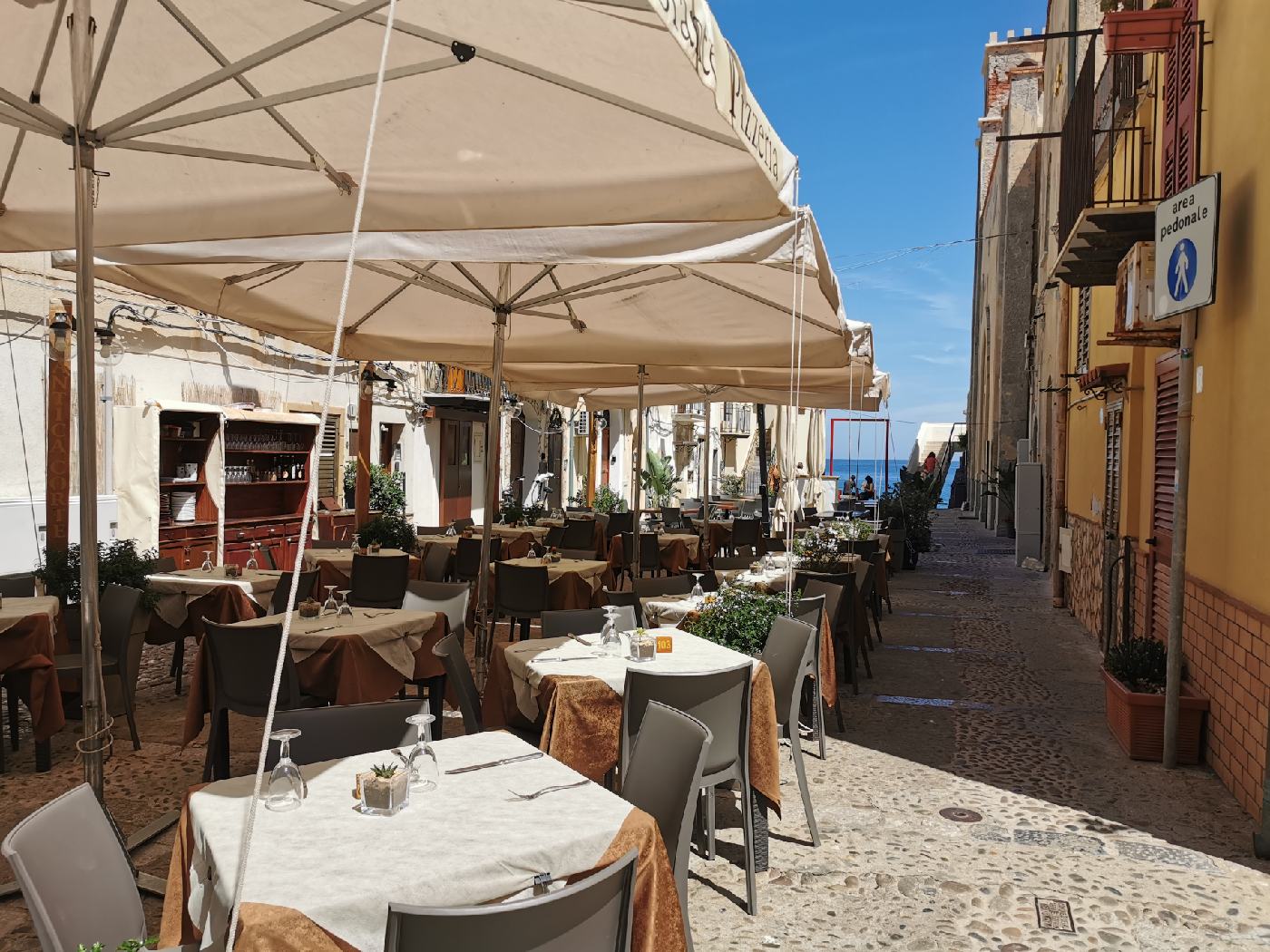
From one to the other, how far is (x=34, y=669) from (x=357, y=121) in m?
3.60

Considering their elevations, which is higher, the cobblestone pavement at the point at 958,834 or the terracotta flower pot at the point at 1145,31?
the terracotta flower pot at the point at 1145,31

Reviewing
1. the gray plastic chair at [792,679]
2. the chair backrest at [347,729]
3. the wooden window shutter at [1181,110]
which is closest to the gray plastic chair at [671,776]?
the chair backrest at [347,729]

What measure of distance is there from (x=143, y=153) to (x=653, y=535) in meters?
8.57

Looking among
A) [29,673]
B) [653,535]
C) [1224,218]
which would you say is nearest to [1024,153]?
Result: [653,535]

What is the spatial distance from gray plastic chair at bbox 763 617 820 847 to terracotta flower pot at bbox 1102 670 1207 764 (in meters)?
2.42

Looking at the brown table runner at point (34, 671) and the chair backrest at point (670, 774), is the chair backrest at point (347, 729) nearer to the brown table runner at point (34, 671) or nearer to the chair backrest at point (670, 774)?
the chair backrest at point (670, 774)

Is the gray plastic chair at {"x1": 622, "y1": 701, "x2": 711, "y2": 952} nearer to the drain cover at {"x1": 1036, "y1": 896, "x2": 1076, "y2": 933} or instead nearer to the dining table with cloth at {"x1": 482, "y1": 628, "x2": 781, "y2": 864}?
the dining table with cloth at {"x1": 482, "y1": 628, "x2": 781, "y2": 864}

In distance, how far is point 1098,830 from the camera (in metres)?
4.72

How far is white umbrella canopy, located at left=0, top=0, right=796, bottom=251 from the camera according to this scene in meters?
2.78

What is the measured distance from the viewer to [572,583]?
27.7ft

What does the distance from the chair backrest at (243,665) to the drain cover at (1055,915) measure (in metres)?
3.53

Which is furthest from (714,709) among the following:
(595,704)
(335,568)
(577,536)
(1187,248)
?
(577,536)

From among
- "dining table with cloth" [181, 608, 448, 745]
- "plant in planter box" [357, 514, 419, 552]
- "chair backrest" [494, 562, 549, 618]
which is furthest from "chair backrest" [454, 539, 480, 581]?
"dining table with cloth" [181, 608, 448, 745]

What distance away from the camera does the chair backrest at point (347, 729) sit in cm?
328
